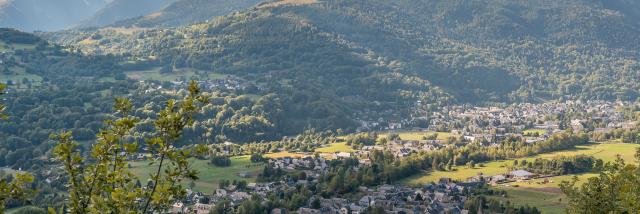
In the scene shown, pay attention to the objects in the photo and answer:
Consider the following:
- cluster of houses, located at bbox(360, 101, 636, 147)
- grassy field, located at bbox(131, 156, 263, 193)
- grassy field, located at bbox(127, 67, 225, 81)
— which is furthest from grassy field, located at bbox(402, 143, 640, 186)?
grassy field, located at bbox(127, 67, 225, 81)

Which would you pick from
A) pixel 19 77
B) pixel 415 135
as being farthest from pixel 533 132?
pixel 19 77

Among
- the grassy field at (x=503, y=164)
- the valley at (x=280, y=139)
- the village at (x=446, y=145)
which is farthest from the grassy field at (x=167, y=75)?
the grassy field at (x=503, y=164)

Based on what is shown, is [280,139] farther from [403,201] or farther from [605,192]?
[605,192]

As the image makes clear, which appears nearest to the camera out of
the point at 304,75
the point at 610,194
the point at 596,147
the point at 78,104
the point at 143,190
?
the point at 143,190

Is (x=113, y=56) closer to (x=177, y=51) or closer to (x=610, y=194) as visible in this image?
(x=177, y=51)

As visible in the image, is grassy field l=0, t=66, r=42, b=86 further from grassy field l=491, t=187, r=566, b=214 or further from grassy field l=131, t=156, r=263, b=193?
grassy field l=491, t=187, r=566, b=214

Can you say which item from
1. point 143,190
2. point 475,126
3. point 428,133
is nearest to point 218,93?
point 428,133
